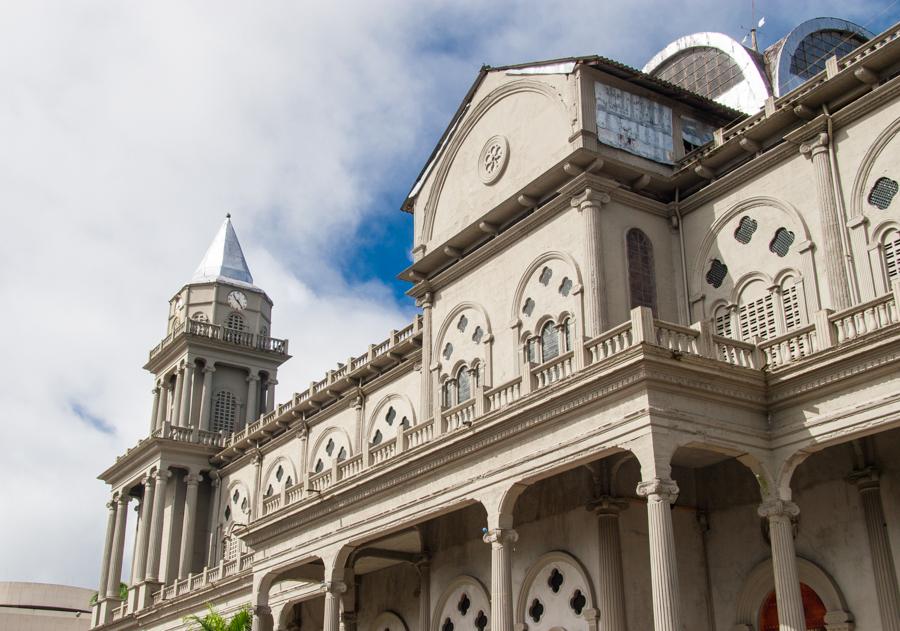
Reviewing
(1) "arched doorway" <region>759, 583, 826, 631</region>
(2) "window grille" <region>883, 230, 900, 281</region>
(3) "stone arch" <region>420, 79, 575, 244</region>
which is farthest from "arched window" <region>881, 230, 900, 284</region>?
(3) "stone arch" <region>420, 79, 575, 244</region>

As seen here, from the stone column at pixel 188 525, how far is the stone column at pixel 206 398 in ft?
9.21

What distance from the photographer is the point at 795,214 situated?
26.3 m

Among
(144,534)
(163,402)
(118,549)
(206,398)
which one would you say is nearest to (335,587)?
(144,534)

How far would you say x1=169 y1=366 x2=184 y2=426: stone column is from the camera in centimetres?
5734

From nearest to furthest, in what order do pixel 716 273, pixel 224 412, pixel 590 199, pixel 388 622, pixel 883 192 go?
pixel 883 192 → pixel 716 273 → pixel 590 199 → pixel 388 622 → pixel 224 412

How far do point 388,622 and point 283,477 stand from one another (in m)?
18.0

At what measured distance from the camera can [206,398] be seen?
57.8 meters

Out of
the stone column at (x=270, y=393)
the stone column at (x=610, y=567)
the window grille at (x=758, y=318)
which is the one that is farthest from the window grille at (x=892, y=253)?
the stone column at (x=270, y=393)

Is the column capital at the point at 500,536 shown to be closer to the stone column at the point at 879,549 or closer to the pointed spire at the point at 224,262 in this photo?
the stone column at the point at 879,549

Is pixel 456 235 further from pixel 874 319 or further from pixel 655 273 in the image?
pixel 874 319

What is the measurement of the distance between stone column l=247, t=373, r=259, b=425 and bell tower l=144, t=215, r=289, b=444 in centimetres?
5

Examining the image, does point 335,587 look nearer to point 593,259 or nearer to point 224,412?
point 593,259

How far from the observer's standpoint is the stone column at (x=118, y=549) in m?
57.2

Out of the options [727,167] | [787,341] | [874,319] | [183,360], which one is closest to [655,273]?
[727,167]
